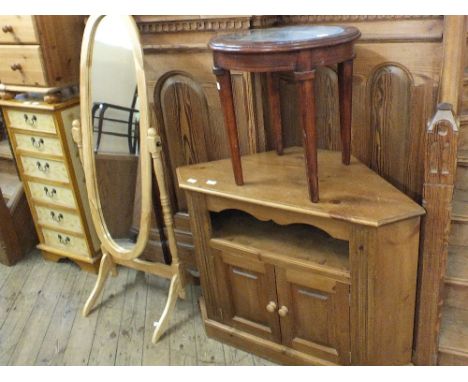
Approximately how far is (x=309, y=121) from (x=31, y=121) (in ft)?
4.52

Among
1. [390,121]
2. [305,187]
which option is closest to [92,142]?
[305,187]

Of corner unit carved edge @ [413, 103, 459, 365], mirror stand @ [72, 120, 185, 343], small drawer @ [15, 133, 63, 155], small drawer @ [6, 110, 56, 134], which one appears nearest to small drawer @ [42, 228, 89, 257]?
mirror stand @ [72, 120, 185, 343]

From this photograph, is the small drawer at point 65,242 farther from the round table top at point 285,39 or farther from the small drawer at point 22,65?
the round table top at point 285,39

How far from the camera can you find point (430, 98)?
4.76ft

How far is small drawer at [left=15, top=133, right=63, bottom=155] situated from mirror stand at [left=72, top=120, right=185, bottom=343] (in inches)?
8.9

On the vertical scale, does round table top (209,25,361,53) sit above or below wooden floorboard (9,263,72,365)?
above

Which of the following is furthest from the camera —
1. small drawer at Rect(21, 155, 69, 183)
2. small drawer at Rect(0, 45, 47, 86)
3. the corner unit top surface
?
small drawer at Rect(21, 155, 69, 183)

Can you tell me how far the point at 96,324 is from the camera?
1.97 metres

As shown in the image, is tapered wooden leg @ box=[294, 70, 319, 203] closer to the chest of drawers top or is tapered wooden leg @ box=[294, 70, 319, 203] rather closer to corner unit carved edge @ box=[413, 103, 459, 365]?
corner unit carved edge @ box=[413, 103, 459, 365]

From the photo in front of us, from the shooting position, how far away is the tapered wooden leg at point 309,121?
3.97 ft

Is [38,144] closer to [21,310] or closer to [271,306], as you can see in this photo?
[21,310]

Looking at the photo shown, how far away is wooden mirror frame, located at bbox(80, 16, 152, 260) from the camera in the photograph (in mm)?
1603

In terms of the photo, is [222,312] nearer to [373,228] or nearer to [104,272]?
[104,272]

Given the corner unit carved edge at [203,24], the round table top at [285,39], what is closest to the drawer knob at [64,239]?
the corner unit carved edge at [203,24]
